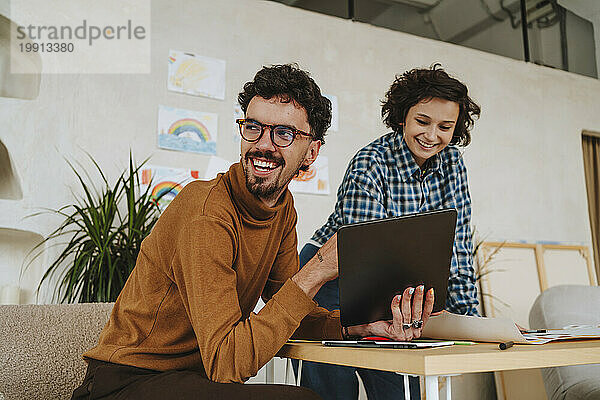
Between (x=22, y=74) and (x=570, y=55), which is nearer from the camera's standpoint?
(x=22, y=74)

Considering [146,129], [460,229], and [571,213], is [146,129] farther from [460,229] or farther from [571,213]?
[571,213]

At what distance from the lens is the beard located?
54.7 inches

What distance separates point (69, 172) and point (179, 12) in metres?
1.07

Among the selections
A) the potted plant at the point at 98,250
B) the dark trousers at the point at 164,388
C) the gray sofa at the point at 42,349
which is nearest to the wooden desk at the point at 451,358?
the dark trousers at the point at 164,388

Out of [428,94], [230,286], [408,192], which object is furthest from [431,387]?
[428,94]

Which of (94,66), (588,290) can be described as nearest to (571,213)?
(588,290)

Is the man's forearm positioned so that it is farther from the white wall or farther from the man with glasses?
the white wall

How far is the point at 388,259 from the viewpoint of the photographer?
48.4 inches

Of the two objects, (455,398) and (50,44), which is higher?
(50,44)

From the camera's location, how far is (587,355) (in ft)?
3.61

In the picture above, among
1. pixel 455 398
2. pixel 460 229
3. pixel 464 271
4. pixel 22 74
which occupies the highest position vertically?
pixel 22 74

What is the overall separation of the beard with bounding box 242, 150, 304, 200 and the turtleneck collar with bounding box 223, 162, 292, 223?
0.5 inches

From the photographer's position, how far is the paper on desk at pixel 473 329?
125 centimetres

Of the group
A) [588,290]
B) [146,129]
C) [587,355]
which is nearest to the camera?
[587,355]
